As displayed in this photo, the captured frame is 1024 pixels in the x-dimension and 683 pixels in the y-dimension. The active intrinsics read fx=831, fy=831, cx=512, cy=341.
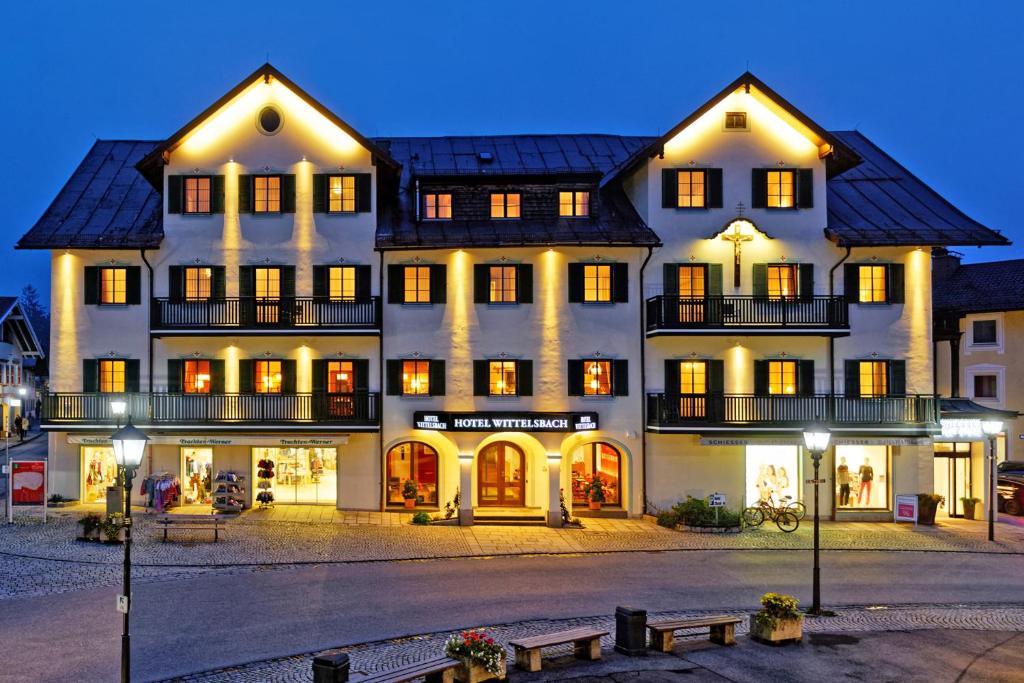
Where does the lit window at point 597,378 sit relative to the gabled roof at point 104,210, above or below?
below

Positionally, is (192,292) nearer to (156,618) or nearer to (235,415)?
(235,415)

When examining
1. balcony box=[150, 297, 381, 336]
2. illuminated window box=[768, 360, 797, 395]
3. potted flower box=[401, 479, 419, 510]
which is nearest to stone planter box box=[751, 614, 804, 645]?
illuminated window box=[768, 360, 797, 395]

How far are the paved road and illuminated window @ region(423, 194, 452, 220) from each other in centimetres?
1257

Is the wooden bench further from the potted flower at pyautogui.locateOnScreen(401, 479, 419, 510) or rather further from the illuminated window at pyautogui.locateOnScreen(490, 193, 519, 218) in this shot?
the illuminated window at pyautogui.locateOnScreen(490, 193, 519, 218)

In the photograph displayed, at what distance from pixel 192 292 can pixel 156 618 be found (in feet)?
48.4

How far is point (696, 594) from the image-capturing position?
1855cm

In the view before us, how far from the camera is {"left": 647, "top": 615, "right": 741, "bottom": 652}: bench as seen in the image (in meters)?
14.2

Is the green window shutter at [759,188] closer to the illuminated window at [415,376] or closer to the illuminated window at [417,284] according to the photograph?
the illuminated window at [417,284]

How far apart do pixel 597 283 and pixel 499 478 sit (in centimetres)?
758

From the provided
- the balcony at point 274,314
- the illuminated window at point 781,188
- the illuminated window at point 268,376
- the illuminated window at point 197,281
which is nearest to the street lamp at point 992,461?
the illuminated window at point 781,188

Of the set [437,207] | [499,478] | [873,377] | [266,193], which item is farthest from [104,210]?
[873,377]

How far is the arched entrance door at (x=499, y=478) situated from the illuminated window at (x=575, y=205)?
8.32 meters

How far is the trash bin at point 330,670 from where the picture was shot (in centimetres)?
1123

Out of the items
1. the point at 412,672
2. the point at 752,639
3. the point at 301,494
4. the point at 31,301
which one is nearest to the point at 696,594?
the point at 752,639
